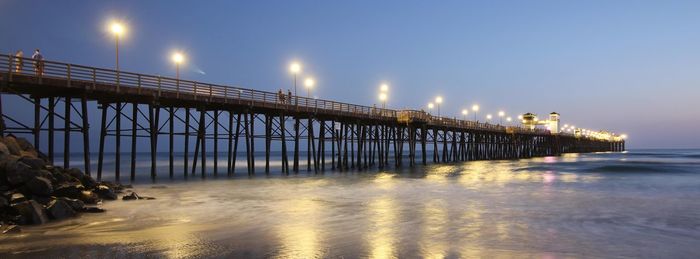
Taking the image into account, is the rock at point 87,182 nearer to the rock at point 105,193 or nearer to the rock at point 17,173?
the rock at point 105,193

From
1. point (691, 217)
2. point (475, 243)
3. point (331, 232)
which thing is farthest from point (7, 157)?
point (691, 217)

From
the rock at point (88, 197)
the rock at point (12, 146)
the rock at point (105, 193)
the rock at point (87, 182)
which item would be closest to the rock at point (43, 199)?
the rock at point (88, 197)

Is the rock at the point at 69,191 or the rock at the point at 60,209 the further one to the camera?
the rock at the point at 69,191

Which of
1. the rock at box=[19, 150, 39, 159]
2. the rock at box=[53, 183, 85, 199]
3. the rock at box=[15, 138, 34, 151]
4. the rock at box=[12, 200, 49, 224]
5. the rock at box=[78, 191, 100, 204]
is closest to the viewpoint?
the rock at box=[12, 200, 49, 224]

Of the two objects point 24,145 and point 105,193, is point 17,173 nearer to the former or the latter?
point 105,193

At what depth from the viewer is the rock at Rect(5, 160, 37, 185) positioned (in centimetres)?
1375

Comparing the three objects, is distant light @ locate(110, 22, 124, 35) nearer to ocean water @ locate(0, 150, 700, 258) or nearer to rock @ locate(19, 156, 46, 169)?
ocean water @ locate(0, 150, 700, 258)

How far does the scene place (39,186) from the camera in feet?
45.6

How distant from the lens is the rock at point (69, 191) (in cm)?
1516

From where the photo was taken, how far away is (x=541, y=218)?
598 inches

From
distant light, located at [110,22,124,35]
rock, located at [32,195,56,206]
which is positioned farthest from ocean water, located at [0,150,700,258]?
distant light, located at [110,22,124,35]

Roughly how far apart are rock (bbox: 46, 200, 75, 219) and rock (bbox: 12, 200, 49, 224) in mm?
345

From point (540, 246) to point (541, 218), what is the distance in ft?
14.7

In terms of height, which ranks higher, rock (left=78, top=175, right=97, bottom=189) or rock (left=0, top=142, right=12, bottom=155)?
rock (left=0, top=142, right=12, bottom=155)
